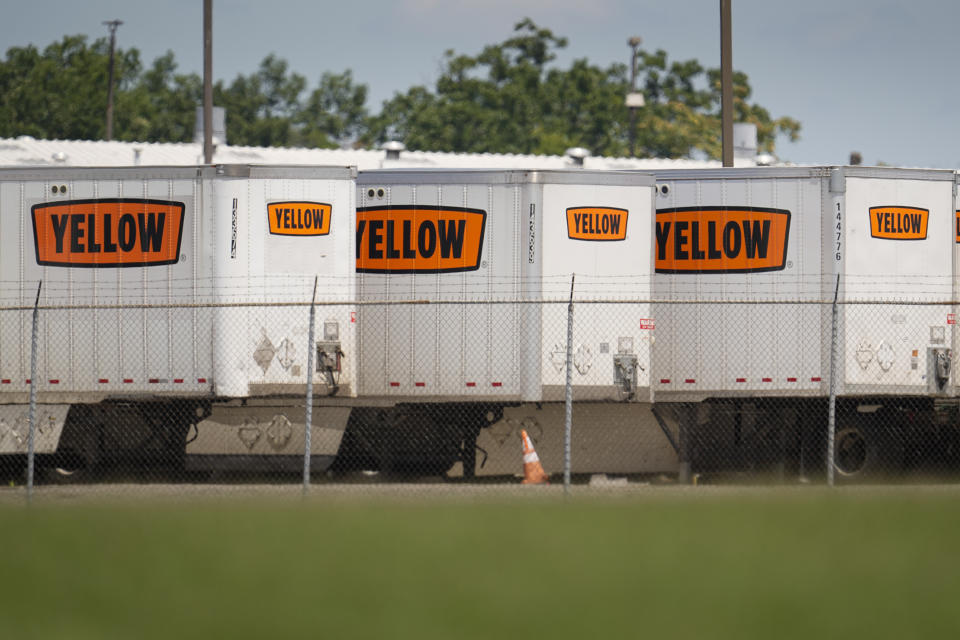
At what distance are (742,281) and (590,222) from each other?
236 centimetres

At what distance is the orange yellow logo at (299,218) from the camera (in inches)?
583

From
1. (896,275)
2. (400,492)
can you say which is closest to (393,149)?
(896,275)

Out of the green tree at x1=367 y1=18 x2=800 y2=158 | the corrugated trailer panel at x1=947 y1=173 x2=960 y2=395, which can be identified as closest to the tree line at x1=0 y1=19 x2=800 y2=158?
the green tree at x1=367 y1=18 x2=800 y2=158

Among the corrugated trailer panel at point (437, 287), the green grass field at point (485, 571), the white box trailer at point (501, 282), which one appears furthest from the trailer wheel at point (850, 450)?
the corrugated trailer panel at point (437, 287)

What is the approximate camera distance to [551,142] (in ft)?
205

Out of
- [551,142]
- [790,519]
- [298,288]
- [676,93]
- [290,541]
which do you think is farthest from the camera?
[676,93]

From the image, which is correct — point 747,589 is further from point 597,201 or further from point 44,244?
point 44,244

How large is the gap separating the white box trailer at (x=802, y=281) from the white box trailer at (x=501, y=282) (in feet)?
3.06

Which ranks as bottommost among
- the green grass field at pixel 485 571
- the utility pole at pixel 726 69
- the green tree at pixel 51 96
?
the green grass field at pixel 485 571

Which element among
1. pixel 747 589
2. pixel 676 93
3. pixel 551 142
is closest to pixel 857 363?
pixel 747 589

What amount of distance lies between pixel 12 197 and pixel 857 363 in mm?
11292

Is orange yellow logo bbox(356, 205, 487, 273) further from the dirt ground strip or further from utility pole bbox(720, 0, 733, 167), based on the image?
utility pole bbox(720, 0, 733, 167)

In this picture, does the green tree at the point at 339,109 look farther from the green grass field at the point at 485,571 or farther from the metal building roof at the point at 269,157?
the green grass field at the point at 485,571

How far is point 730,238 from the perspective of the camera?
1578 centimetres
